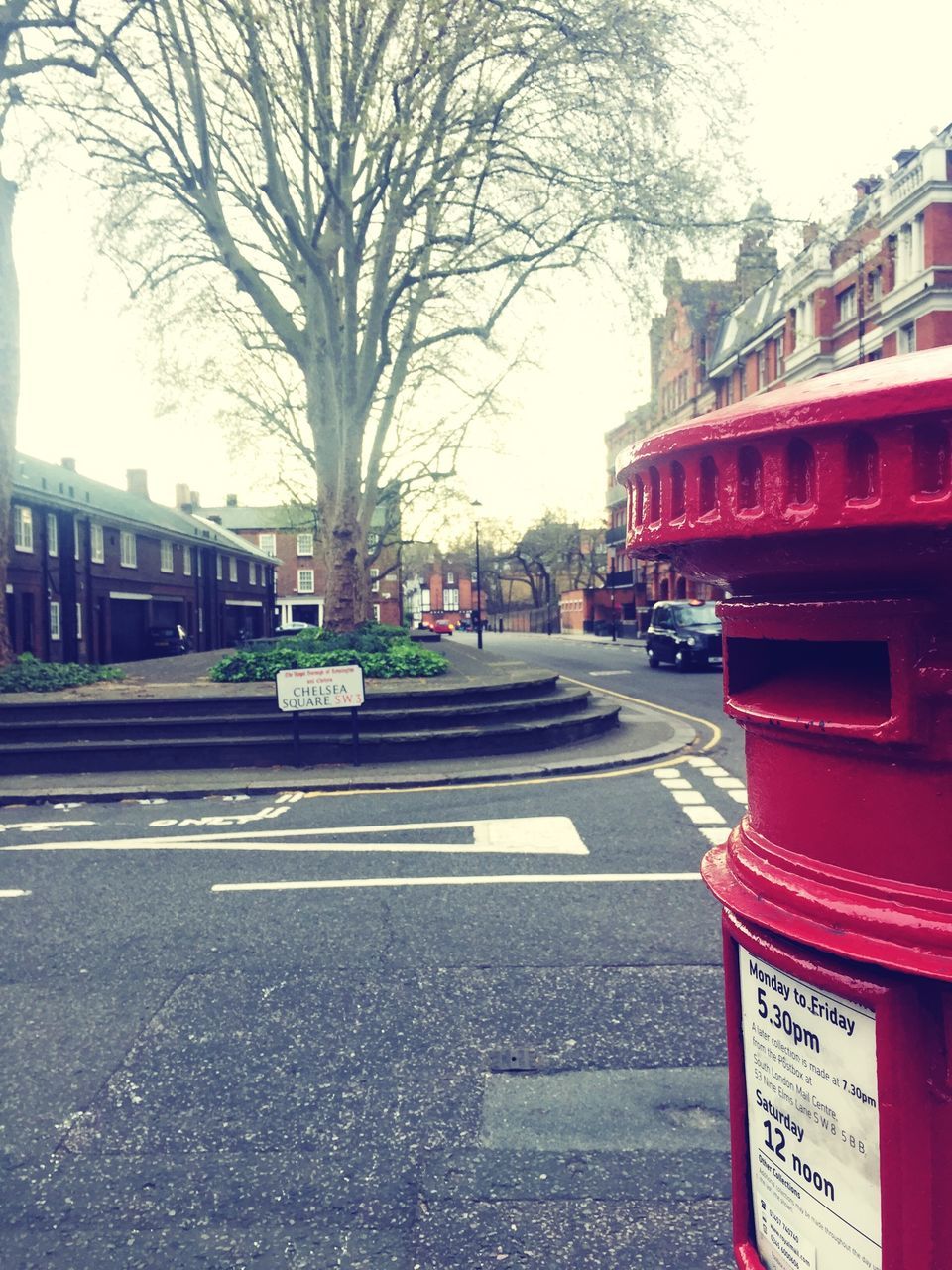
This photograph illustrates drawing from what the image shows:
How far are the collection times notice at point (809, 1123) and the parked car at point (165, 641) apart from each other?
130 ft

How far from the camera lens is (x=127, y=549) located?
37.1 meters

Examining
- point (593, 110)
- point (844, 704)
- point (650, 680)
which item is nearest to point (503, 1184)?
point (844, 704)

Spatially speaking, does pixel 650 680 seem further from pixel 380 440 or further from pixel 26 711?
pixel 26 711

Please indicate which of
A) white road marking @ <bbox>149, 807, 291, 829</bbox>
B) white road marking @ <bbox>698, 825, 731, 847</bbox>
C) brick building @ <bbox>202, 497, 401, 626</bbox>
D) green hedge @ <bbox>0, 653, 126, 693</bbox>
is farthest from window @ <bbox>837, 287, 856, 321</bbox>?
brick building @ <bbox>202, 497, 401, 626</bbox>

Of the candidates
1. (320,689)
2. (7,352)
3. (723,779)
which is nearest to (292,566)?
(7,352)

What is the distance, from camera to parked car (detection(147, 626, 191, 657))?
127 feet

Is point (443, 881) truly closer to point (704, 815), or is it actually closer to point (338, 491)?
point (704, 815)

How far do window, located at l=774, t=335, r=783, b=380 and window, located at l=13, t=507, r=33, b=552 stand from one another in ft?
101

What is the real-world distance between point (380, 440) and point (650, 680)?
985 centimetres

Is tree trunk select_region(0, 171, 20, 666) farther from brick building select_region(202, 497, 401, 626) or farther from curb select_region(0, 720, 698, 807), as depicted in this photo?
brick building select_region(202, 497, 401, 626)

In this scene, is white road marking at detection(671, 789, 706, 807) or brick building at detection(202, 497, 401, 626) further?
Answer: brick building at detection(202, 497, 401, 626)

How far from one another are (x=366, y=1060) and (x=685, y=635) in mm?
20477

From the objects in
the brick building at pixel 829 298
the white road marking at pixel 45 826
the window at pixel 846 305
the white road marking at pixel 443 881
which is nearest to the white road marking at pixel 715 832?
the white road marking at pixel 443 881

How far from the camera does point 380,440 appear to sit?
2503 centimetres
